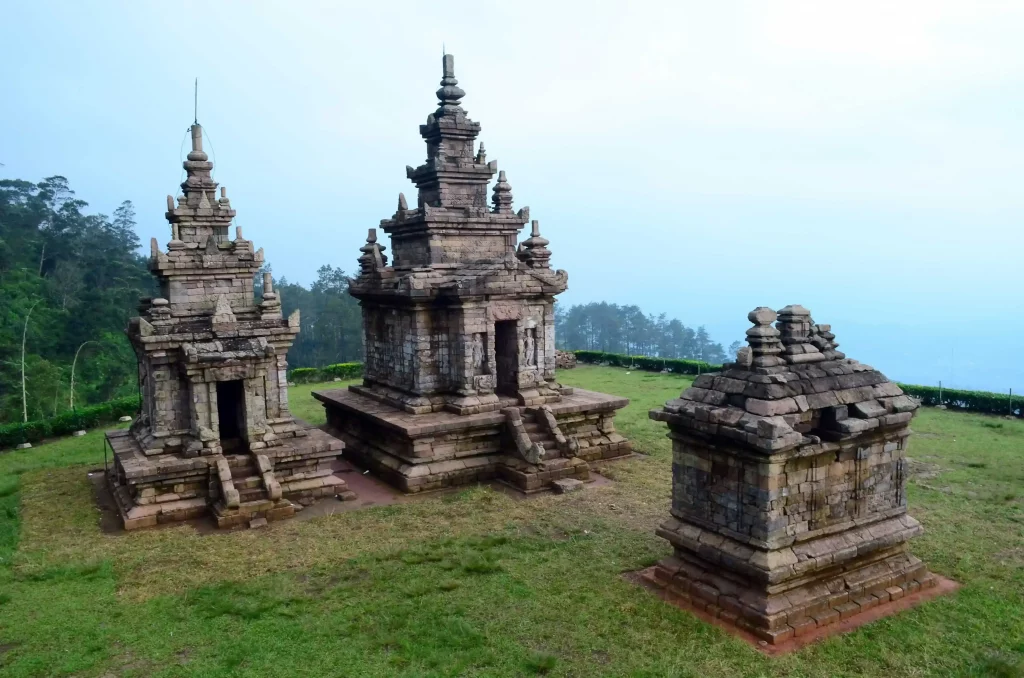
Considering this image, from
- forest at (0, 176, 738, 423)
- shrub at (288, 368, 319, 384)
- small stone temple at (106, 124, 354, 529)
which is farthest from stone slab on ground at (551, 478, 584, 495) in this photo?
shrub at (288, 368, 319, 384)

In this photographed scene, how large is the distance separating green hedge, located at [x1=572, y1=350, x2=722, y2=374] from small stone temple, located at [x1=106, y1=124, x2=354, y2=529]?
17322mm

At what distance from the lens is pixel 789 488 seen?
337 inches

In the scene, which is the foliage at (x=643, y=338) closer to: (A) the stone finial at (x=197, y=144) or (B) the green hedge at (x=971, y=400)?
(B) the green hedge at (x=971, y=400)

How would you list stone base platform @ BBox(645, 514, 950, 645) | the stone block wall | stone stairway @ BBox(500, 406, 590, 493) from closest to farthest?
stone base platform @ BBox(645, 514, 950, 645)
the stone block wall
stone stairway @ BBox(500, 406, 590, 493)

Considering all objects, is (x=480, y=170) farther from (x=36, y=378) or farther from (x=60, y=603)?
(x=36, y=378)

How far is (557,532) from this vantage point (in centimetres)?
1178

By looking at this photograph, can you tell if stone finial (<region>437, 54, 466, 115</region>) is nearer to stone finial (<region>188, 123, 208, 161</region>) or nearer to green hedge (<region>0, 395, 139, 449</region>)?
stone finial (<region>188, 123, 208, 161</region>)

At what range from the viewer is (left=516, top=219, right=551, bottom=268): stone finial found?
1753cm

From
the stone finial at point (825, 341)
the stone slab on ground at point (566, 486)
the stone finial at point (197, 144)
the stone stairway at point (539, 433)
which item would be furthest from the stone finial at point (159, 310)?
the stone finial at point (825, 341)

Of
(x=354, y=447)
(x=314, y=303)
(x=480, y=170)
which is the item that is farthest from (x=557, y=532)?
(x=314, y=303)

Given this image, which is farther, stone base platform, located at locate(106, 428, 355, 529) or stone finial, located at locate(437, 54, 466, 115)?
stone finial, located at locate(437, 54, 466, 115)

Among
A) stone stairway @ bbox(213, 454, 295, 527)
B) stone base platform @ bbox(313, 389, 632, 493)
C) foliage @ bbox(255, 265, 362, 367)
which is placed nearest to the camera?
stone stairway @ bbox(213, 454, 295, 527)

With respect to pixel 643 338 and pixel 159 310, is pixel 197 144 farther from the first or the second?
pixel 643 338

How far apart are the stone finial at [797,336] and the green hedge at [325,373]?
70.2 ft
